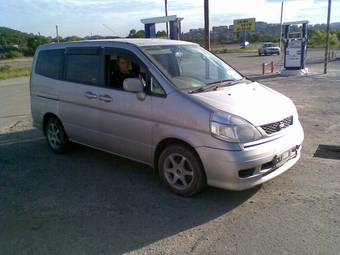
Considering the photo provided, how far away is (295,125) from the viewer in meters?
4.50

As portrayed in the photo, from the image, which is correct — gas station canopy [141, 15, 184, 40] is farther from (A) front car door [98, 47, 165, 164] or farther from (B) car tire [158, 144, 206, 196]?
(B) car tire [158, 144, 206, 196]

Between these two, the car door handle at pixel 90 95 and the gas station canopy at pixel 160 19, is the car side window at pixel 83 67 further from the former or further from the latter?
the gas station canopy at pixel 160 19

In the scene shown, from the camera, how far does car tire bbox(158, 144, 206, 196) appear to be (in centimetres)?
411

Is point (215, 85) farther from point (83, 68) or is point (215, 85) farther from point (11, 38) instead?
point (11, 38)

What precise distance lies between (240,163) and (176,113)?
→ 0.95 metres

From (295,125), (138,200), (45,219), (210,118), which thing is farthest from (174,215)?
(295,125)


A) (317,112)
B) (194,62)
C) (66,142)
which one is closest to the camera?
(194,62)

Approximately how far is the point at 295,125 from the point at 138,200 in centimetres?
219

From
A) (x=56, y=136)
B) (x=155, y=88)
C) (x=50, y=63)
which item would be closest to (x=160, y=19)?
(x=50, y=63)

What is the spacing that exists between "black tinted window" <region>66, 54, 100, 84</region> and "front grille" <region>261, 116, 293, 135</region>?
260cm

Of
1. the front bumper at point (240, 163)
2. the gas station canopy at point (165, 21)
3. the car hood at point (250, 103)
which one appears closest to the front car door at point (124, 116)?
the car hood at point (250, 103)

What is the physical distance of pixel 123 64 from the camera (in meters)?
5.00

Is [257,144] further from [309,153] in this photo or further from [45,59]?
[45,59]

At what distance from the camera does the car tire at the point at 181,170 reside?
4109mm
